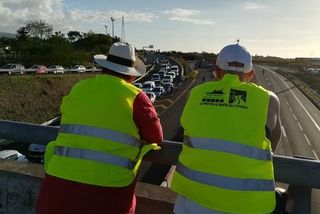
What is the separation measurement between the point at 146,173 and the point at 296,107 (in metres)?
42.1

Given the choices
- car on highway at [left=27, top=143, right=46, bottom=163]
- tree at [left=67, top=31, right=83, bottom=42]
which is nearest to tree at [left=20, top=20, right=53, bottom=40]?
tree at [left=67, top=31, right=83, bottom=42]

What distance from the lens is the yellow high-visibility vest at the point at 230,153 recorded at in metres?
3.01

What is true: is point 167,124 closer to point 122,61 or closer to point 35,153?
point 35,153

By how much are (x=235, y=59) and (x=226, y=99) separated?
0.33 m

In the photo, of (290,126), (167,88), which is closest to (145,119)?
(290,126)

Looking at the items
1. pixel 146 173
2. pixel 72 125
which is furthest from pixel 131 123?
pixel 146 173

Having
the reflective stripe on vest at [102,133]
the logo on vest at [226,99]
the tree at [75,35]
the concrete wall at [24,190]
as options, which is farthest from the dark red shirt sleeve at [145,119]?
the tree at [75,35]

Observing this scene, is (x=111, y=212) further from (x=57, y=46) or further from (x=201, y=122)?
(x=57, y=46)

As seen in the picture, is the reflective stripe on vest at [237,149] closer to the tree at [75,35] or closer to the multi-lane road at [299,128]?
the multi-lane road at [299,128]

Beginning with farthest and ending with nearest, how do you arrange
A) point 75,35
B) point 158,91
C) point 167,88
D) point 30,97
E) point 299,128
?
point 75,35 → point 167,88 → point 158,91 → point 30,97 → point 299,128

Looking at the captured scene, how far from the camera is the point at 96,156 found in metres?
3.26

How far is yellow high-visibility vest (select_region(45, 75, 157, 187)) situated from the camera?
3262 mm

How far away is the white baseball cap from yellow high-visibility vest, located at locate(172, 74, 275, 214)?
0.11 meters

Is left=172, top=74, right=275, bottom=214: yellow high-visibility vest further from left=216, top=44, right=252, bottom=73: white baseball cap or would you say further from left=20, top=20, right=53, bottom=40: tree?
left=20, top=20, right=53, bottom=40: tree
